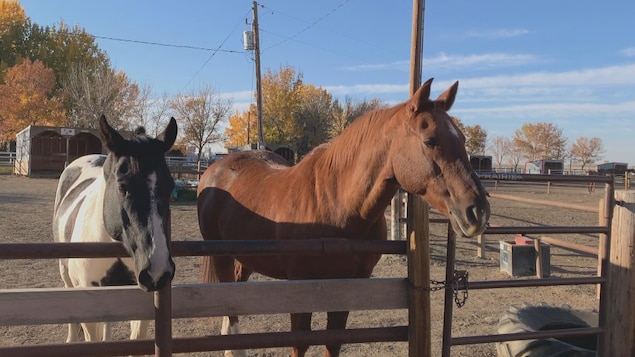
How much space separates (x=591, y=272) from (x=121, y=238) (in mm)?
7424

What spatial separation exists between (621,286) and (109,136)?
3208 millimetres

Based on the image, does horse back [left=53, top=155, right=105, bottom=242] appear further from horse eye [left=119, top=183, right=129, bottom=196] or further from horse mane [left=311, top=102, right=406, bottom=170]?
horse mane [left=311, top=102, right=406, bottom=170]

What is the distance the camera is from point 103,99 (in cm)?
3056

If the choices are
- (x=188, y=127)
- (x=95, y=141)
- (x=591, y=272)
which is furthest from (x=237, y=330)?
(x=188, y=127)

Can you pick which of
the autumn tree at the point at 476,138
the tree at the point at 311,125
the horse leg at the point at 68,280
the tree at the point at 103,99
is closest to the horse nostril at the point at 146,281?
the horse leg at the point at 68,280

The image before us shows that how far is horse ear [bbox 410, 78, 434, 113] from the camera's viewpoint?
85.4 inches

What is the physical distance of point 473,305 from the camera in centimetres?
535

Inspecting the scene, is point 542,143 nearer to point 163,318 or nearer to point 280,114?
point 280,114

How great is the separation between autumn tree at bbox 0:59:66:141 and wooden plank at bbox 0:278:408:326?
3667 centimetres

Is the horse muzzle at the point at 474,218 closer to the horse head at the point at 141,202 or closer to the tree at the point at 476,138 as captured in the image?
the horse head at the point at 141,202

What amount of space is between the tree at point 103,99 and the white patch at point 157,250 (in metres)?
30.4

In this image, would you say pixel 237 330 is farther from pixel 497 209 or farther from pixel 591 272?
pixel 497 209

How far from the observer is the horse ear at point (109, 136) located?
202cm

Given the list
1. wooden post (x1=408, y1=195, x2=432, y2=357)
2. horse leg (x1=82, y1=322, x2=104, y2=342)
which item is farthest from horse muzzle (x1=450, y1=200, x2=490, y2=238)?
horse leg (x1=82, y1=322, x2=104, y2=342)
